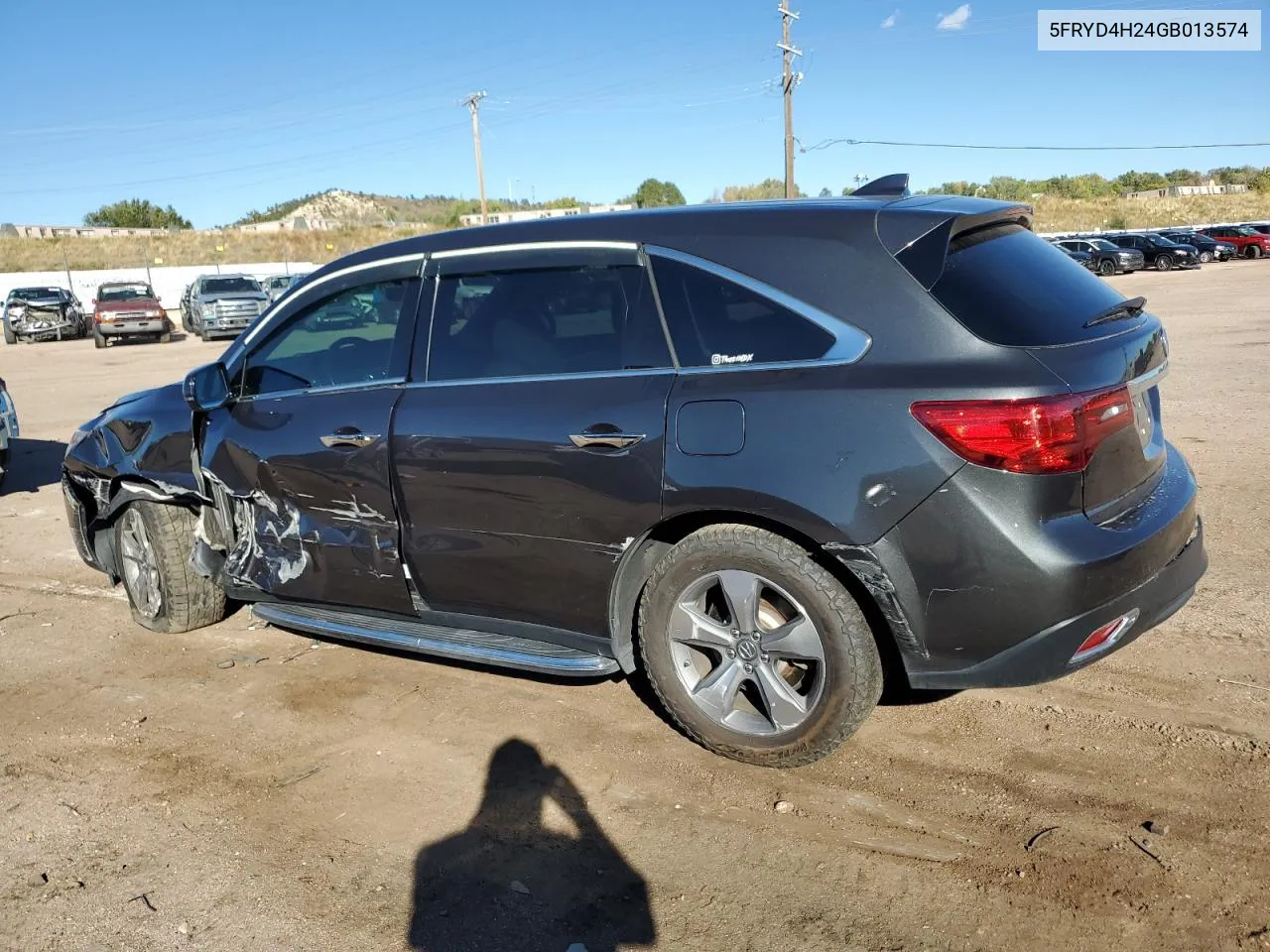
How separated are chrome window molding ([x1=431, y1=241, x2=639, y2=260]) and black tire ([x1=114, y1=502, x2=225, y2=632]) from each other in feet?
6.66

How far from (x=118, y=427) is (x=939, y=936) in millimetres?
4389

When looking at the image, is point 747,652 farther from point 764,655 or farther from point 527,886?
point 527,886

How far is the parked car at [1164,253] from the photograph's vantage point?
38.9m

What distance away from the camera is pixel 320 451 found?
4.14m

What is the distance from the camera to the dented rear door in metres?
4.07

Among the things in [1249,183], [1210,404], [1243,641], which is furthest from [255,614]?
[1249,183]

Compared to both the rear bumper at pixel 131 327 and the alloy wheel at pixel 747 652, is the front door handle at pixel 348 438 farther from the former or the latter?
the rear bumper at pixel 131 327

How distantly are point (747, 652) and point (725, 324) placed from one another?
109 cm

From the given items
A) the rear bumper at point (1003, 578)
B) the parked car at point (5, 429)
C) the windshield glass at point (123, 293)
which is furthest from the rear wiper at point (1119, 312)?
the windshield glass at point (123, 293)

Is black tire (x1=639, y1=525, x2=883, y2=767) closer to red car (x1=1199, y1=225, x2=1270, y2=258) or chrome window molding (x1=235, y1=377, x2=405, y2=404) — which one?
chrome window molding (x1=235, y1=377, x2=405, y2=404)

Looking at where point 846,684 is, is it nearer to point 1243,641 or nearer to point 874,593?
point 874,593

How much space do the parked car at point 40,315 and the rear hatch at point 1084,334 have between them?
32.6m

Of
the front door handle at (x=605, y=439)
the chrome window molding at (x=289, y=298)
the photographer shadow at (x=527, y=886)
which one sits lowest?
the photographer shadow at (x=527, y=886)

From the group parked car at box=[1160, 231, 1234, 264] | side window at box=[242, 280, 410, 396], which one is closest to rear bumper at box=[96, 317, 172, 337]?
side window at box=[242, 280, 410, 396]
